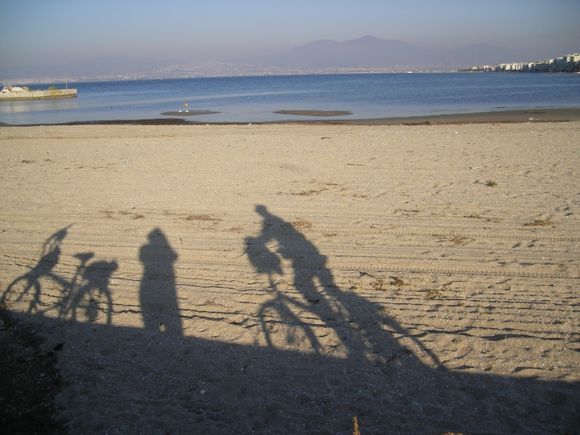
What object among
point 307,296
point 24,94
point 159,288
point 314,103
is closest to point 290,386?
point 307,296

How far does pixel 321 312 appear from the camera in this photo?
13.8ft

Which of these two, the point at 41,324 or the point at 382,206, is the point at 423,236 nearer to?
the point at 382,206

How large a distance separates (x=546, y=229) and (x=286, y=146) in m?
8.76

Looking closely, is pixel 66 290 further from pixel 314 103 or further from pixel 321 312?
pixel 314 103

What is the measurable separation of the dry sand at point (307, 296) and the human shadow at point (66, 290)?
3cm

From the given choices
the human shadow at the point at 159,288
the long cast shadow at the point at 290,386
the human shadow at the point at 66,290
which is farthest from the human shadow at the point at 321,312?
the human shadow at the point at 66,290

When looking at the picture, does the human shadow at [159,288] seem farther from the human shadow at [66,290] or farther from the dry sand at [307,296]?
the human shadow at [66,290]

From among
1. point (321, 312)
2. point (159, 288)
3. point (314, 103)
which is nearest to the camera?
point (321, 312)

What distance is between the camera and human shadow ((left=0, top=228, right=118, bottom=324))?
4398 millimetres

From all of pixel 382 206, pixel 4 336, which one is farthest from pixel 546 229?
pixel 4 336

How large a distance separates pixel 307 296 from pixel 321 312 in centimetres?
35

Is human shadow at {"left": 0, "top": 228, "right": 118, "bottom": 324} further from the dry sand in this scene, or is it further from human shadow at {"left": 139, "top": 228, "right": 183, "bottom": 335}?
human shadow at {"left": 139, "top": 228, "right": 183, "bottom": 335}

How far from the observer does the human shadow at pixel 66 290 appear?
4.40m

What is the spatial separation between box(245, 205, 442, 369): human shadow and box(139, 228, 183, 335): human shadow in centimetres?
85
